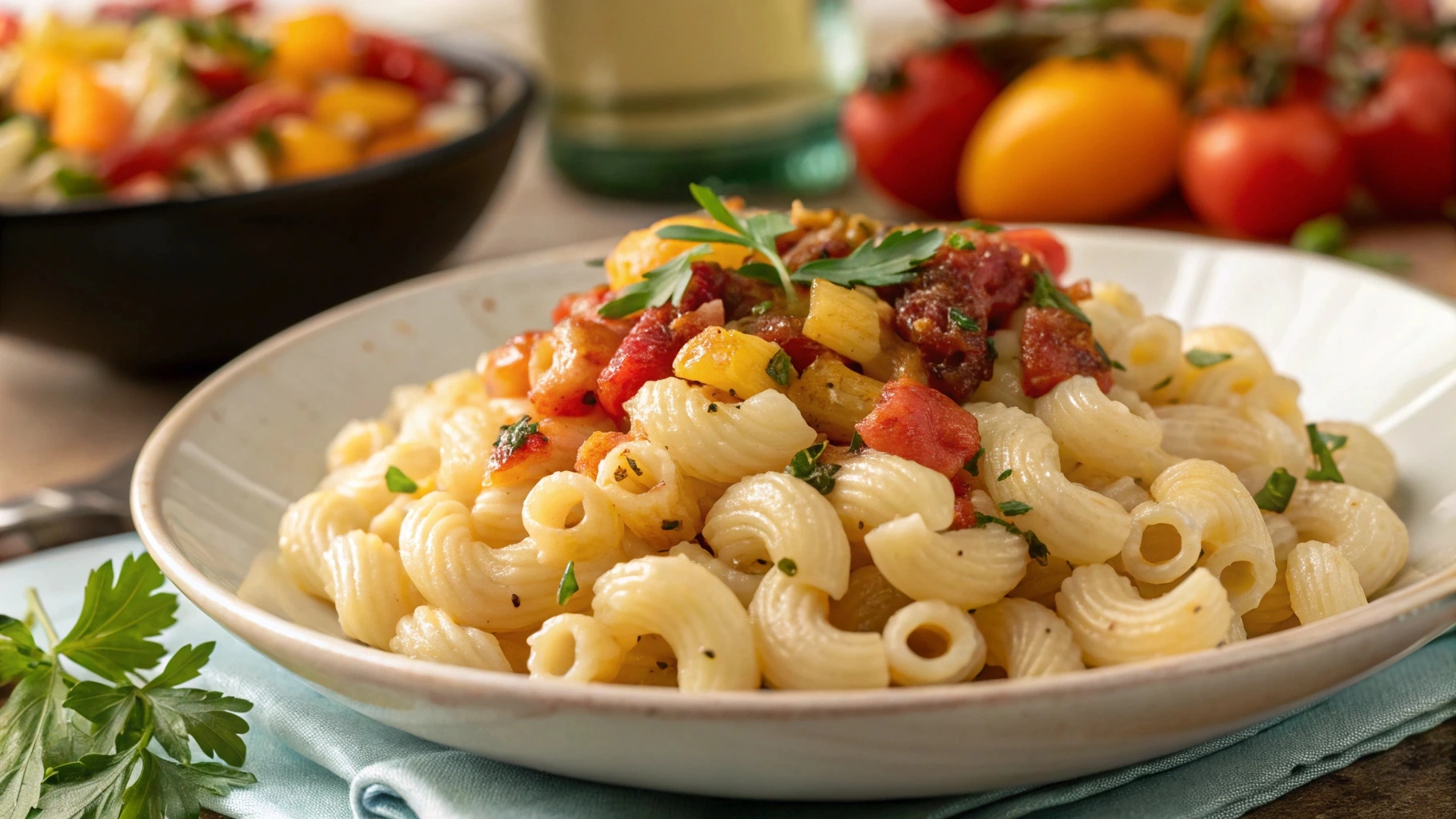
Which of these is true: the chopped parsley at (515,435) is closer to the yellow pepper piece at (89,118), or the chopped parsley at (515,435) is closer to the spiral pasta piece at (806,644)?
the spiral pasta piece at (806,644)

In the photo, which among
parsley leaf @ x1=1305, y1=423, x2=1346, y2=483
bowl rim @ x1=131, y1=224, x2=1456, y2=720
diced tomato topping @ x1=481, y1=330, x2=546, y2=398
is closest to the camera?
bowl rim @ x1=131, y1=224, x2=1456, y2=720

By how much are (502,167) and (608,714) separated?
10.1 feet

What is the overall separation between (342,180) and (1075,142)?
2.42 m

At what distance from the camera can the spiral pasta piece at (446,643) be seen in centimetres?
200

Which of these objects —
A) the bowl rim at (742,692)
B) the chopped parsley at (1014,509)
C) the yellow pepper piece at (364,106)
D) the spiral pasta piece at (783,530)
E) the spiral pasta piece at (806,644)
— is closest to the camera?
the bowl rim at (742,692)

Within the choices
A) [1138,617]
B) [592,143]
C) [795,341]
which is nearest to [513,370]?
[795,341]

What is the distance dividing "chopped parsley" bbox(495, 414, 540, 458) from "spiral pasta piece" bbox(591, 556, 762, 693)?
359 mm

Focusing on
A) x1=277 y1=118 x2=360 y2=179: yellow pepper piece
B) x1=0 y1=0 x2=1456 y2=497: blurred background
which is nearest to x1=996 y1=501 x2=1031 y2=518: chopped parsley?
x1=0 y1=0 x2=1456 y2=497: blurred background

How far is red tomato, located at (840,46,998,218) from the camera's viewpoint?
16.4ft

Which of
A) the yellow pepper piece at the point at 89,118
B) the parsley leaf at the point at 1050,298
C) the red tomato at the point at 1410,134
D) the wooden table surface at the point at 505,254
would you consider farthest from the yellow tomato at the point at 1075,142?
the yellow pepper piece at the point at 89,118

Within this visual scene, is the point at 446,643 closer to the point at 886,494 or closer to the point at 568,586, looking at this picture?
the point at 568,586

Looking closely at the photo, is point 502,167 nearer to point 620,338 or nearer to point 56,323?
point 56,323

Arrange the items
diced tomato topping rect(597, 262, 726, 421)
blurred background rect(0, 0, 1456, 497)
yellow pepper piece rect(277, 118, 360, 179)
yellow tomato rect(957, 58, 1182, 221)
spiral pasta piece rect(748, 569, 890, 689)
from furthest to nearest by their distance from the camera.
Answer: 1. yellow tomato rect(957, 58, 1182, 221)
2. yellow pepper piece rect(277, 118, 360, 179)
3. blurred background rect(0, 0, 1456, 497)
4. diced tomato topping rect(597, 262, 726, 421)
5. spiral pasta piece rect(748, 569, 890, 689)

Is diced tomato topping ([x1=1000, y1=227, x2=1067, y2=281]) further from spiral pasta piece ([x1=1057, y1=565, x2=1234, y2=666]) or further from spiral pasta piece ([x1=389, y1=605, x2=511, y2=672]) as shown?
spiral pasta piece ([x1=389, y1=605, x2=511, y2=672])
